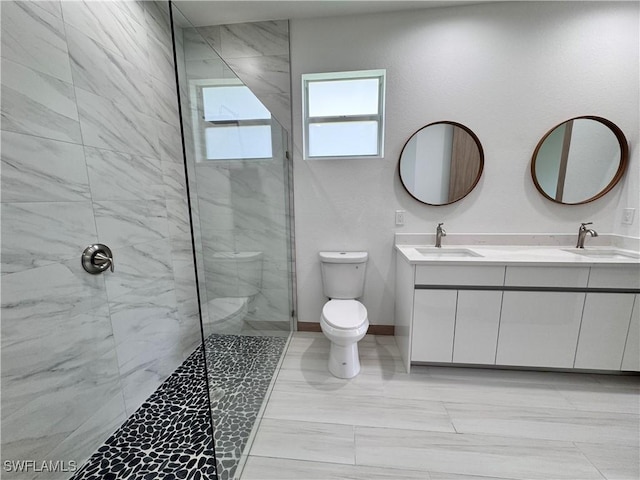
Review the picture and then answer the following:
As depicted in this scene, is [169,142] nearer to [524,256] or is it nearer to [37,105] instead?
[37,105]

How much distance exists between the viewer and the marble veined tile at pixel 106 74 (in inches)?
47.2

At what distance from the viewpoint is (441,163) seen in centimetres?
205

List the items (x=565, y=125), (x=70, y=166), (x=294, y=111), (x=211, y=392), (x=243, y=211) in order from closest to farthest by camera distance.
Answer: (x=211, y=392) → (x=70, y=166) → (x=243, y=211) → (x=565, y=125) → (x=294, y=111)

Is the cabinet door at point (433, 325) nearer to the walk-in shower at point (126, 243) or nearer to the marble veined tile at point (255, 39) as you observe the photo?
the walk-in shower at point (126, 243)

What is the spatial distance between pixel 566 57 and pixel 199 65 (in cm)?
248

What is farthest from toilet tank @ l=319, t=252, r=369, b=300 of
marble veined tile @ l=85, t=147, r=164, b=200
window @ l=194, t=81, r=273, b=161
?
marble veined tile @ l=85, t=147, r=164, b=200

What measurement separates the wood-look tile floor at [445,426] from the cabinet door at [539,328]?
16 centimetres

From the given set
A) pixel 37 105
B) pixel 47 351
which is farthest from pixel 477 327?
pixel 37 105

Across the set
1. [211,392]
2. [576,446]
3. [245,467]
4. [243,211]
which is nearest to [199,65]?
[243,211]

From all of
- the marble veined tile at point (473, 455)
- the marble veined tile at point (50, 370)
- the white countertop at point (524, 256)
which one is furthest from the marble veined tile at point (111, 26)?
the marble veined tile at point (473, 455)

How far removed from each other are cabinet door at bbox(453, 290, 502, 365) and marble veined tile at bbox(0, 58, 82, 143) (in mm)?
2308

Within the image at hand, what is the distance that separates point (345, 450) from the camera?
1281mm

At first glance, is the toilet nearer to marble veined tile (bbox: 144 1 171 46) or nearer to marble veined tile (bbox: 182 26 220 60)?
marble veined tile (bbox: 182 26 220 60)

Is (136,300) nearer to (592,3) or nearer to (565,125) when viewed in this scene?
(565,125)
